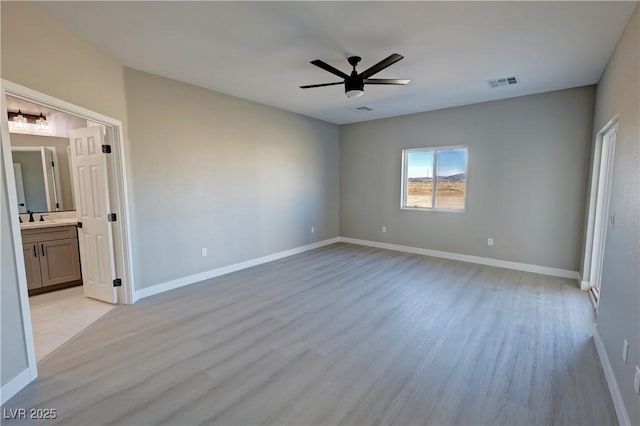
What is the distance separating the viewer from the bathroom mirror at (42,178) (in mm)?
4070

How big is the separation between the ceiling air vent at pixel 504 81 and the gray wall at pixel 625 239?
1.09 m

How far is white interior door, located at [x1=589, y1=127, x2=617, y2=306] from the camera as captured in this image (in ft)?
11.2

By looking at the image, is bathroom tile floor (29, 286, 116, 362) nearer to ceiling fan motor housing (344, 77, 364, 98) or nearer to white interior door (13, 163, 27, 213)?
white interior door (13, 163, 27, 213)

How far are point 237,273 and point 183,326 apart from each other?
1.71m

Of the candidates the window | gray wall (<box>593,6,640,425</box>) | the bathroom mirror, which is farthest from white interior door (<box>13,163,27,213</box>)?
gray wall (<box>593,6,640,425</box>)

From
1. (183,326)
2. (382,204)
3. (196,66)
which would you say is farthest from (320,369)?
(382,204)

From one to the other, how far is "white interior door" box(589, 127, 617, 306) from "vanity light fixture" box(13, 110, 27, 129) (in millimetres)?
7834

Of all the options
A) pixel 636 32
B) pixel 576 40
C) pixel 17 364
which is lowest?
pixel 17 364

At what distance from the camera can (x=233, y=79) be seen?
378cm

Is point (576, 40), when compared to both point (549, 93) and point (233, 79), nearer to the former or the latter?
point (549, 93)

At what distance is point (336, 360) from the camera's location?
234 cm

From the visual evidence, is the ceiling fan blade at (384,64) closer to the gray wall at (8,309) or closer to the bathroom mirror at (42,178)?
the gray wall at (8,309)

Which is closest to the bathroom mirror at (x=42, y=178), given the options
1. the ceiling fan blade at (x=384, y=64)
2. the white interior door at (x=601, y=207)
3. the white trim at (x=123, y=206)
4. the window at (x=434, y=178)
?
the white trim at (x=123, y=206)

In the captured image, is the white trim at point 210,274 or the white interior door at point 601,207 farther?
the white trim at point 210,274
